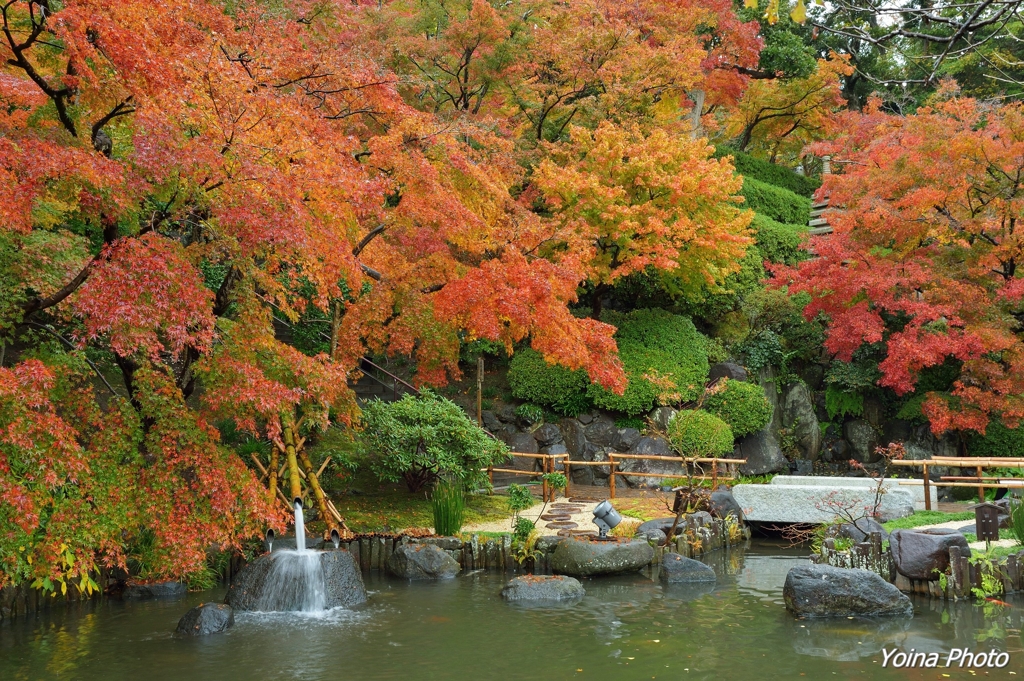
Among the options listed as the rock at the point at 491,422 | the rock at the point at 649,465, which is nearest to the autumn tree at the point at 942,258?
the rock at the point at 649,465

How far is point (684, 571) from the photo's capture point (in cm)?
984

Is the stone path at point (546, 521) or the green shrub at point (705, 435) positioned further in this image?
the green shrub at point (705, 435)

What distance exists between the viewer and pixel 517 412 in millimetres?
16875

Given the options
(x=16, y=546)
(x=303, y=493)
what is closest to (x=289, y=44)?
(x=303, y=493)

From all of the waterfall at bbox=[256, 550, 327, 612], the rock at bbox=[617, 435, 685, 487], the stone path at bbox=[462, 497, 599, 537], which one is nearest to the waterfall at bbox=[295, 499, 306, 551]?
the waterfall at bbox=[256, 550, 327, 612]

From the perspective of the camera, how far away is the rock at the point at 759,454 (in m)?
16.7

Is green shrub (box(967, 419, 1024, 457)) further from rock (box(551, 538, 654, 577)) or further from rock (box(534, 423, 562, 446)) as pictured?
rock (box(551, 538, 654, 577))

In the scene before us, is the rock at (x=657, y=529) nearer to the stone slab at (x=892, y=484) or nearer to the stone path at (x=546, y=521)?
the stone path at (x=546, y=521)

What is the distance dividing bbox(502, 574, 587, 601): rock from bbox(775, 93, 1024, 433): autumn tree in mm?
8856

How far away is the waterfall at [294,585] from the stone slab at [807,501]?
6709mm

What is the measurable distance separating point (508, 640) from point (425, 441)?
4931 millimetres

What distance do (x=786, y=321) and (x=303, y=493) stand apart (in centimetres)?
1234

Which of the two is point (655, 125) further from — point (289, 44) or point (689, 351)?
point (289, 44)

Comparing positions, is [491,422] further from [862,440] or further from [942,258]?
[942,258]
